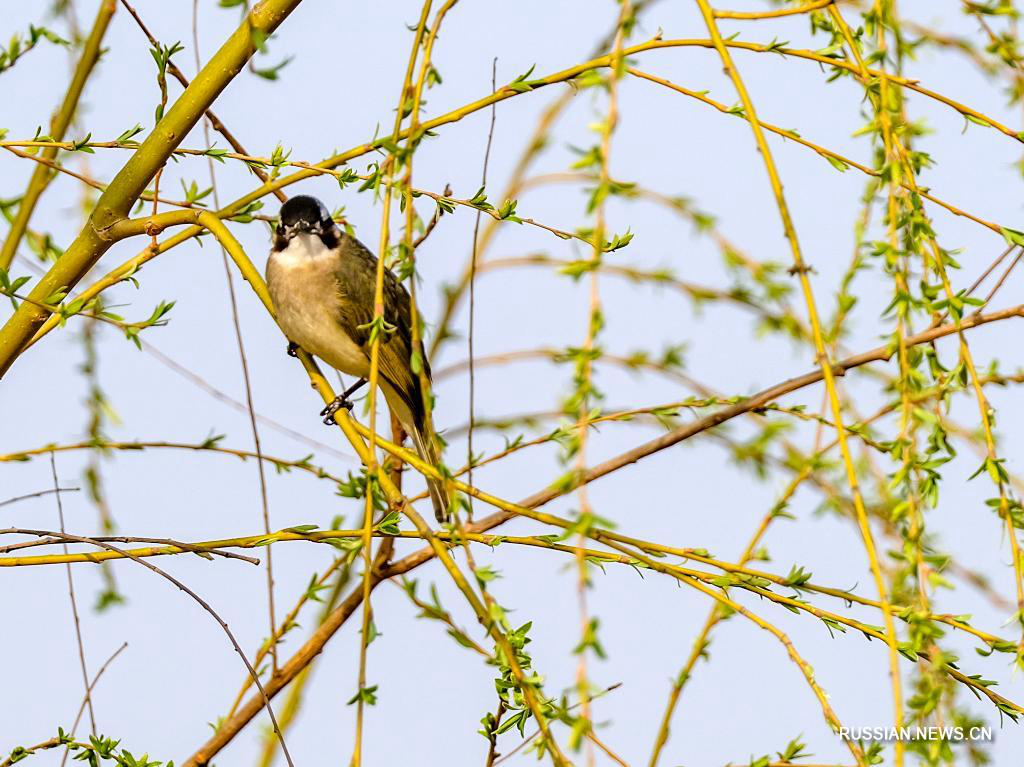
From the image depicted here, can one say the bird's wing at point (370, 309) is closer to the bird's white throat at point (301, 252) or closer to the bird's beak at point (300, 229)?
the bird's white throat at point (301, 252)

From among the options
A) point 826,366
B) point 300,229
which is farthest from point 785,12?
point 300,229

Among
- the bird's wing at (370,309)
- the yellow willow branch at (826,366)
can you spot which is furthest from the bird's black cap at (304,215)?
the yellow willow branch at (826,366)

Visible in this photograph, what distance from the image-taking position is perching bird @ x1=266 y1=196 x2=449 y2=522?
488 centimetres

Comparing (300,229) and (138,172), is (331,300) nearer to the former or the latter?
(300,229)

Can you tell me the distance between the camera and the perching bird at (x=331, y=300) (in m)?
4.88

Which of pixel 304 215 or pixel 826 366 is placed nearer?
pixel 826 366

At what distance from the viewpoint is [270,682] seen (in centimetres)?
333

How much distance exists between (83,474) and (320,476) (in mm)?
722

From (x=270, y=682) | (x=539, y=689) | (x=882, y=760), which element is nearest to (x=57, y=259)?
(x=270, y=682)

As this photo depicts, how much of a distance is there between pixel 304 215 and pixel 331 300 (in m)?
0.33

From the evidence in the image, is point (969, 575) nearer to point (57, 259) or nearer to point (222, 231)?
point (222, 231)

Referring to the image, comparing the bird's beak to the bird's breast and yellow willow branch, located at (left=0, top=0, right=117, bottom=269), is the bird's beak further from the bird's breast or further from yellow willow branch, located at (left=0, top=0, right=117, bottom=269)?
yellow willow branch, located at (left=0, top=0, right=117, bottom=269)

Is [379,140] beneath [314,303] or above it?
beneath

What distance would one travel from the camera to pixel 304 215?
488 centimetres
